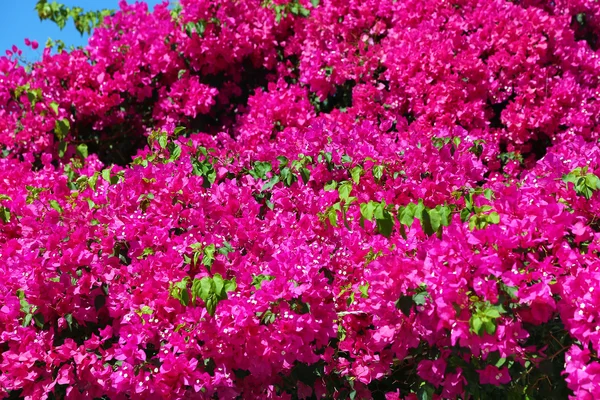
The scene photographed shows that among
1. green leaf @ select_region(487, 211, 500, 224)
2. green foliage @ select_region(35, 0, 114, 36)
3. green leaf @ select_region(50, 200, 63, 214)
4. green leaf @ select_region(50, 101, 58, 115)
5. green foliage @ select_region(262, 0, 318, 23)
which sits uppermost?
green foliage @ select_region(35, 0, 114, 36)

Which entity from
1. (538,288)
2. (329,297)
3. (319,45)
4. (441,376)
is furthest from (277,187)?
(319,45)

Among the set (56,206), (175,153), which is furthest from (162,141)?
(56,206)

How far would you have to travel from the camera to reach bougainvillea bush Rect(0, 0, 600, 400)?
2633mm

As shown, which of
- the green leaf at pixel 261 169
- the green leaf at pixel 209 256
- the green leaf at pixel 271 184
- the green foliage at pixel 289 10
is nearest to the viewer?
the green leaf at pixel 209 256

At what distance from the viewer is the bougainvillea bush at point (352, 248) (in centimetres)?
263

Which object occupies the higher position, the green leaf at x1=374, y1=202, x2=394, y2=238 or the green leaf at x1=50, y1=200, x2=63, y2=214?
the green leaf at x1=50, y1=200, x2=63, y2=214

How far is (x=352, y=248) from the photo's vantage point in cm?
→ 304

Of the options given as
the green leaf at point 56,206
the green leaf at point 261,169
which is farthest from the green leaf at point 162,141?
the green leaf at point 56,206

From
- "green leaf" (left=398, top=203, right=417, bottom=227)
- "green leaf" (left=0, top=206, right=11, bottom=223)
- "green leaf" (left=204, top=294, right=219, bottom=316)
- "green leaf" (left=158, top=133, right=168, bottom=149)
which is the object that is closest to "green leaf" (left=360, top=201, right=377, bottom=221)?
"green leaf" (left=398, top=203, right=417, bottom=227)

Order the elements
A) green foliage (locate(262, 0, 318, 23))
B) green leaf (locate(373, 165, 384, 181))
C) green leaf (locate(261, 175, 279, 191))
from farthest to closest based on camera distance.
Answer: green foliage (locate(262, 0, 318, 23)), green leaf (locate(261, 175, 279, 191)), green leaf (locate(373, 165, 384, 181))

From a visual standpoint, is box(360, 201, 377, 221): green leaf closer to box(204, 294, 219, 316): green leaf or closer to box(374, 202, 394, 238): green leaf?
box(374, 202, 394, 238): green leaf

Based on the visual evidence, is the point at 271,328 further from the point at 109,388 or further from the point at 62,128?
the point at 62,128

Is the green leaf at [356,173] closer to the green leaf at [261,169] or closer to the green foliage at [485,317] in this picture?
the green leaf at [261,169]

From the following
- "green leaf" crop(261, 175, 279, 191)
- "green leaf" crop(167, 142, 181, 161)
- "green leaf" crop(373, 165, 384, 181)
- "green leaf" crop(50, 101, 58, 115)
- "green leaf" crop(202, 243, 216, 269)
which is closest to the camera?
"green leaf" crop(202, 243, 216, 269)
